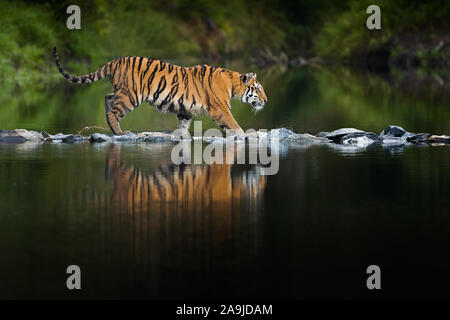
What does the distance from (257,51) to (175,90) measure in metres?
49.2

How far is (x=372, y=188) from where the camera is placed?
10.3 m

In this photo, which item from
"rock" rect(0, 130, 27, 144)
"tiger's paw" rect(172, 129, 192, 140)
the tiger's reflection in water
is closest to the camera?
the tiger's reflection in water

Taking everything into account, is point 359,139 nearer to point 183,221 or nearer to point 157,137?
point 157,137

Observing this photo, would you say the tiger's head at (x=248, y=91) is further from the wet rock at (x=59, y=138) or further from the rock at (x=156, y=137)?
the wet rock at (x=59, y=138)

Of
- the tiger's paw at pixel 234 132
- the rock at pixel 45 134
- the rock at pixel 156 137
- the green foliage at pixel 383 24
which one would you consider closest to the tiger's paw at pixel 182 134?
the rock at pixel 156 137

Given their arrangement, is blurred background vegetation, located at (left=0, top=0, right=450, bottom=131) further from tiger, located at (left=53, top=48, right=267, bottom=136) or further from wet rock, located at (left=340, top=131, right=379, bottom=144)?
wet rock, located at (left=340, top=131, right=379, bottom=144)

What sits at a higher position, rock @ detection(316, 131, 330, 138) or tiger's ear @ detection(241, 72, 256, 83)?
tiger's ear @ detection(241, 72, 256, 83)

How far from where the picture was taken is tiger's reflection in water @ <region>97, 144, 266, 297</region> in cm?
708

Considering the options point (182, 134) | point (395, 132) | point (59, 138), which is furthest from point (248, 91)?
point (59, 138)

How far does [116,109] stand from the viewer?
53.4ft

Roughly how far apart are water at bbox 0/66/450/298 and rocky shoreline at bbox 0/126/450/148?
96 centimetres

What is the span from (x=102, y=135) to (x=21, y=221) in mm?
7066

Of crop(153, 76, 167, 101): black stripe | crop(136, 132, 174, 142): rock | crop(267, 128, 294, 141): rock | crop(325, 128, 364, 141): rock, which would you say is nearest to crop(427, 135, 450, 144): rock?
crop(325, 128, 364, 141): rock
